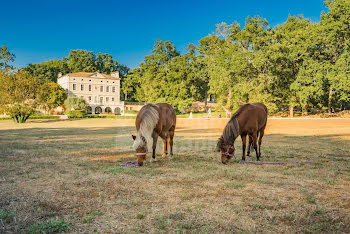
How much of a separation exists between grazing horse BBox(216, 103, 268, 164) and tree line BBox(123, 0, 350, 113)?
104 feet

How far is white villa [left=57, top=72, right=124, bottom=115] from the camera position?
74.0 m

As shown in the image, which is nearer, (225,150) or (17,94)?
(225,150)

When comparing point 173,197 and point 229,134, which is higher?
point 229,134

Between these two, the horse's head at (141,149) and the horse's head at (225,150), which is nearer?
the horse's head at (141,149)

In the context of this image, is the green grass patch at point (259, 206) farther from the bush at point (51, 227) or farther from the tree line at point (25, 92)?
the tree line at point (25, 92)

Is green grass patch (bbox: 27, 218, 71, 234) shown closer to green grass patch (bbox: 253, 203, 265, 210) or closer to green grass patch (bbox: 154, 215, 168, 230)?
green grass patch (bbox: 154, 215, 168, 230)

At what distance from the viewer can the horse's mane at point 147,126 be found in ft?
23.7

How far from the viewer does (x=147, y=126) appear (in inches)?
295

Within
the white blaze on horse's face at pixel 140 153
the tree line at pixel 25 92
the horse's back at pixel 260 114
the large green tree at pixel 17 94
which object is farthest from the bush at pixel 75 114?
the horse's back at pixel 260 114

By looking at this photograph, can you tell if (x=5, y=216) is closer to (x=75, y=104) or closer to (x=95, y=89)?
(x=75, y=104)

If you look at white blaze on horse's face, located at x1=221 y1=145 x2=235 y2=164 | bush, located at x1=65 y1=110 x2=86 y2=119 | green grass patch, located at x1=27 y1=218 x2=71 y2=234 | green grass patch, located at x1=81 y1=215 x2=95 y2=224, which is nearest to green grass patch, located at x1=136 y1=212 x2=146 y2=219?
green grass patch, located at x1=81 y1=215 x2=95 y2=224

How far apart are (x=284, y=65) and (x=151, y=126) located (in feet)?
131

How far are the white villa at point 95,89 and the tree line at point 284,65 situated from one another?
24.9 m

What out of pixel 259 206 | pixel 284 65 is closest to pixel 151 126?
pixel 259 206
